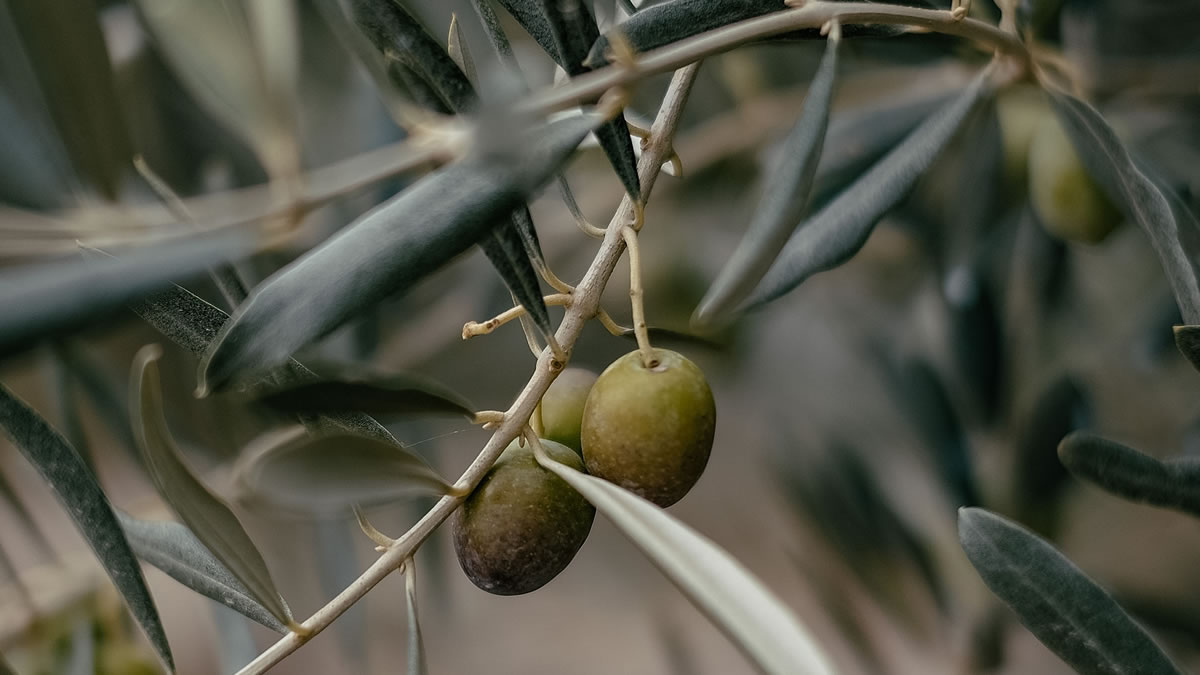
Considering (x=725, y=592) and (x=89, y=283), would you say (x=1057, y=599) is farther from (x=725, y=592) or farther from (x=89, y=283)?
(x=89, y=283)

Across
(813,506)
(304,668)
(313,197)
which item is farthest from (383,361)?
(304,668)

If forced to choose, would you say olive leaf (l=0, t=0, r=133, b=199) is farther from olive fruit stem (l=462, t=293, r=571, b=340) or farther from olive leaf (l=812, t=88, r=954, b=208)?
olive leaf (l=812, t=88, r=954, b=208)

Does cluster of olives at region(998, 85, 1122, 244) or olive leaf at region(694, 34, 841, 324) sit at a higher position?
olive leaf at region(694, 34, 841, 324)

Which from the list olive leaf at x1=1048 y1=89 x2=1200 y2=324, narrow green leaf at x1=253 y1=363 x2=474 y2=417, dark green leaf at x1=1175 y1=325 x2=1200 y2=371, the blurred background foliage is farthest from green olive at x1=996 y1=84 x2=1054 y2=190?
narrow green leaf at x1=253 y1=363 x2=474 y2=417

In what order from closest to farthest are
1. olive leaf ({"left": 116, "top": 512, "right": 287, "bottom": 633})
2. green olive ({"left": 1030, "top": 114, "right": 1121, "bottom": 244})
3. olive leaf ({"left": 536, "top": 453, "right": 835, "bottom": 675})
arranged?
olive leaf ({"left": 536, "top": 453, "right": 835, "bottom": 675})
olive leaf ({"left": 116, "top": 512, "right": 287, "bottom": 633})
green olive ({"left": 1030, "top": 114, "right": 1121, "bottom": 244})

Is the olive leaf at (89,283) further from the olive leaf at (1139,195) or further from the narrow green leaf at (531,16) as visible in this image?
the olive leaf at (1139,195)

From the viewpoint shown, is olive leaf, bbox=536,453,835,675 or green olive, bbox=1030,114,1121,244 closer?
olive leaf, bbox=536,453,835,675

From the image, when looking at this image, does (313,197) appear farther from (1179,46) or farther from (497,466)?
(1179,46)
